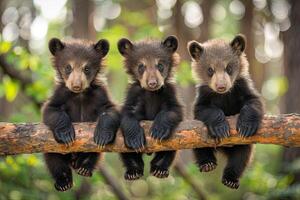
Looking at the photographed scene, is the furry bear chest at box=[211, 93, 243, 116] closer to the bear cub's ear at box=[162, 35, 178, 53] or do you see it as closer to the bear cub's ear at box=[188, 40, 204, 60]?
the bear cub's ear at box=[188, 40, 204, 60]

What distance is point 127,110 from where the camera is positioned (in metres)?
7.61

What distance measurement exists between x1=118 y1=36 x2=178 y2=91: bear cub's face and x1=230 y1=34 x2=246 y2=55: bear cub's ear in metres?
0.93

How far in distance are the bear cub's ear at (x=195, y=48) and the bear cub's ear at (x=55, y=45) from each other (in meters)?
2.09

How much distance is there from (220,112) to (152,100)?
1.28 m

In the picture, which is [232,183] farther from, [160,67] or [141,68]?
[141,68]

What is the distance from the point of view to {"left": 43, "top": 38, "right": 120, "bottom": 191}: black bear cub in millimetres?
7418

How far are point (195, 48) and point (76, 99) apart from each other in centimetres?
212

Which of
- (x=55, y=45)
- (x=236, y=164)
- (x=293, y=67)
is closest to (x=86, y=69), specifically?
(x=55, y=45)

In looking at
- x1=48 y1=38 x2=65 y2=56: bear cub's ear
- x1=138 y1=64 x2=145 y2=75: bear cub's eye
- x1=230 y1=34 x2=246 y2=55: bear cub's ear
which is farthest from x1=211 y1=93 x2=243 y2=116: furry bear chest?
x1=48 y1=38 x2=65 y2=56: bear cub's ear

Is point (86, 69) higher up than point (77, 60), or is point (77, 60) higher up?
point (77, 60)

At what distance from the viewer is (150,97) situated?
7.97 metres

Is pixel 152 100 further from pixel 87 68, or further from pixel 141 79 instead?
pixel 87 68

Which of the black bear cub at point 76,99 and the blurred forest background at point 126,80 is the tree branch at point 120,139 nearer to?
the black bear cub at point 76,99

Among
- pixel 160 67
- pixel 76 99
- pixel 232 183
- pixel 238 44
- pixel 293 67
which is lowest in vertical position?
pixel 293 67
